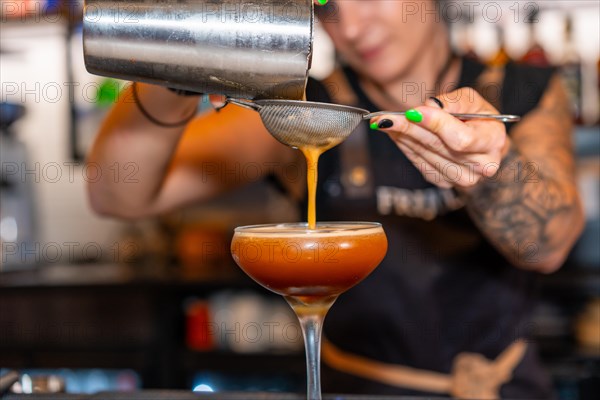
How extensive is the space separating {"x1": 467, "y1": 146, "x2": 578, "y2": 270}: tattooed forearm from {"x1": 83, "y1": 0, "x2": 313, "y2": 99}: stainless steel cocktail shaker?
2.02 feet

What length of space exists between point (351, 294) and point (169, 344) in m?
1.67

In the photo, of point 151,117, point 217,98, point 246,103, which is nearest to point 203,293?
point 151,117

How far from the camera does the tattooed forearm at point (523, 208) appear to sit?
1.52 metres

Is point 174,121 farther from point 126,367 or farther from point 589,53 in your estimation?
point 589,53

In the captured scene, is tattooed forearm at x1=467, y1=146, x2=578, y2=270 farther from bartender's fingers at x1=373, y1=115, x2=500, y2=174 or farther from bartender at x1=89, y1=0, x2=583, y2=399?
bartender's fingers at x1=373, y1=115, x2=500, y2=174

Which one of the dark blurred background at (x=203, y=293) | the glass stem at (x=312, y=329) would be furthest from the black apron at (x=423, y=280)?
the dark blurred background at (x=203, y=293)

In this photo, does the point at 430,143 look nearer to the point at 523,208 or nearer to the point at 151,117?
the point at 523,208

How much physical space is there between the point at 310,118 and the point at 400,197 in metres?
0.87

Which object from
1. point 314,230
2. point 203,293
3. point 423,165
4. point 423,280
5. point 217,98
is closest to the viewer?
point 314,230

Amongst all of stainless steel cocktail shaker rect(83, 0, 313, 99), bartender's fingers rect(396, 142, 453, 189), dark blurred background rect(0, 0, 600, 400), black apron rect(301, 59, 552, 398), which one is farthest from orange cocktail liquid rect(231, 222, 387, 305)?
dark blurred background rect(0, 0, 600, 400)

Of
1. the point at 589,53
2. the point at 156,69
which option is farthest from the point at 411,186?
the point at 589,53

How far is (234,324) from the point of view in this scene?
3449 millimetres

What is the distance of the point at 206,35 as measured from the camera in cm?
108

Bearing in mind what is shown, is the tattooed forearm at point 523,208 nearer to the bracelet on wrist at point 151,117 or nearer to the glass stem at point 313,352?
the glass stem at point 313,352
